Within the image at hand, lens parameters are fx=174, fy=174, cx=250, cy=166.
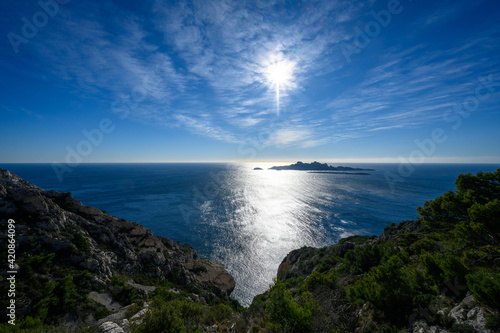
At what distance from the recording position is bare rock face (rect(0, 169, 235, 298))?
59.4 ft

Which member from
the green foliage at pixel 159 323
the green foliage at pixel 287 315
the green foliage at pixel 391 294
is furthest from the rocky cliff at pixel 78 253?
the green foliage at pixel 391 294

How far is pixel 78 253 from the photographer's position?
18.6m

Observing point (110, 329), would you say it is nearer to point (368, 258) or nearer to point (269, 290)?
point (269, 290)

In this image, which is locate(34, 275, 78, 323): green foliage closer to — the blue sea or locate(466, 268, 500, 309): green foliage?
locate(466, 268, 500, 309): green foliage

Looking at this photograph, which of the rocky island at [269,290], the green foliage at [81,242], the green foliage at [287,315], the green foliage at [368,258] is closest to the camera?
the rocky island at [269,290]

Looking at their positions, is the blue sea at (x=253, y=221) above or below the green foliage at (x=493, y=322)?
below

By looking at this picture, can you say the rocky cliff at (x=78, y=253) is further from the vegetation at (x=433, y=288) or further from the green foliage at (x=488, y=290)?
the green foliage at (x=488, y=290)

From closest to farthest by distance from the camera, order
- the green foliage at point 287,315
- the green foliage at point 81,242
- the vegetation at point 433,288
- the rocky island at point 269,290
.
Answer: the vegetation at point 433,288 < the rocky island at point 269,290 < the green foliage at point 287,315 < the green foliage at point 81,242

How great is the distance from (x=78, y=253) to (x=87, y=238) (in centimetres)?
386

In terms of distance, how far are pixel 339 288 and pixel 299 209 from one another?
71.1 meters

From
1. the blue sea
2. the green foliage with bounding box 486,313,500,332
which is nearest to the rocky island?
the green foliage with bounding box 486,313,500,332

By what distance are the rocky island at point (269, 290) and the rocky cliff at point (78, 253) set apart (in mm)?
100

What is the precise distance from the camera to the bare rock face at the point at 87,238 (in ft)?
59.4

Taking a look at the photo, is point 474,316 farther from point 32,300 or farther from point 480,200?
point 32,300
